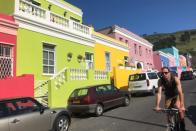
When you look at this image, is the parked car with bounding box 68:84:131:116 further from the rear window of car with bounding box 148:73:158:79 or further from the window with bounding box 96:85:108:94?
the rear window of car with bounding box 148:73:158:79

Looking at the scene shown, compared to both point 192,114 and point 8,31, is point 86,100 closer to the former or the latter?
point 192,114

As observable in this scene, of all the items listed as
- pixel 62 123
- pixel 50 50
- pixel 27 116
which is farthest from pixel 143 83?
pixel 27 116

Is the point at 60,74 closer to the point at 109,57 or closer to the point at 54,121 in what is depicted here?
the point at 54,121

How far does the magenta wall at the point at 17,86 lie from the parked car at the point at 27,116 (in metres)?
4.14

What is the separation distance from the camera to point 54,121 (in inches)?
346

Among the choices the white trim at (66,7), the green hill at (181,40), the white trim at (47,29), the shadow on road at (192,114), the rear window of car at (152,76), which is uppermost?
the green hill at (181,40)

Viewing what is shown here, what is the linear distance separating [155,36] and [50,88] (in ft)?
443

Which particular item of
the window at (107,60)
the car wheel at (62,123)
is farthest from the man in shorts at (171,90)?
the window at (107,60)

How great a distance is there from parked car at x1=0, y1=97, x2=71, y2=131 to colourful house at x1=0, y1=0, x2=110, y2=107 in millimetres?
5382

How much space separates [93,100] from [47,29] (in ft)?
22.1

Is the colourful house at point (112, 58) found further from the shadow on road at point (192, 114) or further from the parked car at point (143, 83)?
the shadow on road at point (192, 114)

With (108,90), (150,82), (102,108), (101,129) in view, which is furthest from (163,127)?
(150,82)

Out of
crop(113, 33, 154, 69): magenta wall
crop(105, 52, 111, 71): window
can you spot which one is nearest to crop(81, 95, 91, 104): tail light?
crop(105, 52, 111, 71): window

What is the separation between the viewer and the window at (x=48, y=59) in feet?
56.0
